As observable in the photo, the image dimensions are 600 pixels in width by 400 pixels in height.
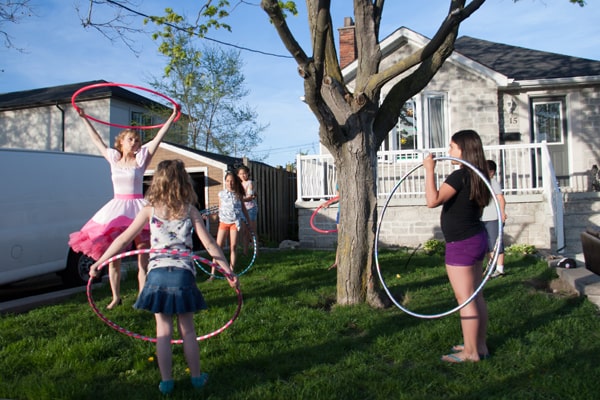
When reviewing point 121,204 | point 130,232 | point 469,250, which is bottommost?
point 469,250

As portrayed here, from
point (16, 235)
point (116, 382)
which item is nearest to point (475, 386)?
point (116, 382)

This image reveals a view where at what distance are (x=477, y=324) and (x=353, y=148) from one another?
8.14 ft

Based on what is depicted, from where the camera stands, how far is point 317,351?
4312 mm

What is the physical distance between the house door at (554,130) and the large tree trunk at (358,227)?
9.85m

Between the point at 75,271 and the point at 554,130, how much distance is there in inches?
481

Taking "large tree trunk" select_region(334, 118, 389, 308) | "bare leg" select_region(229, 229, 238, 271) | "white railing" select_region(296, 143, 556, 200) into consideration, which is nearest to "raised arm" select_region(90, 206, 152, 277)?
"large tree trunk" select_region(334, 118, 389, 308)

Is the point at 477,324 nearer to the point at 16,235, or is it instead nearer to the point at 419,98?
the point at 16,235

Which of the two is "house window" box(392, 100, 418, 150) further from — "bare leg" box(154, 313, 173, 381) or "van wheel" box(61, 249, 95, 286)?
"bare leg" box(154, 313, 173, 381)

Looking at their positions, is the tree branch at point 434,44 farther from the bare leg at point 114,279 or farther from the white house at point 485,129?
the white house at point 485,129

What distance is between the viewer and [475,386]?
11.6 feet

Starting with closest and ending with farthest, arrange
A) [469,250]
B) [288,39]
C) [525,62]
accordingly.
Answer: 1. [469,250]
2. [288,39]
3. [525,62]

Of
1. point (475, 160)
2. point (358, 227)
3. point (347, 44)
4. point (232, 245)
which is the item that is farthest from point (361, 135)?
point (347, 44)

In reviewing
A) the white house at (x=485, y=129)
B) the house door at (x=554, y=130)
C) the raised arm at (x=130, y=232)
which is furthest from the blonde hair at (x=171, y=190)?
the house door at (x=554, y=130)

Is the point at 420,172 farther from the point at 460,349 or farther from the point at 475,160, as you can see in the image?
the point at 460,349
